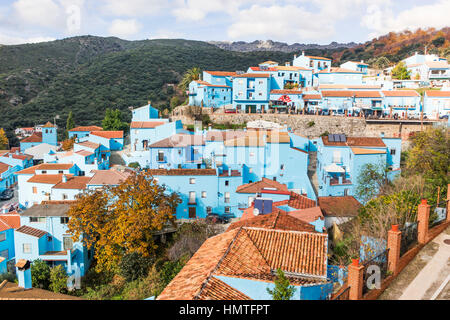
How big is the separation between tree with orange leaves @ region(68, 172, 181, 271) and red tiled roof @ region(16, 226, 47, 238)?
Answer: 2258mm

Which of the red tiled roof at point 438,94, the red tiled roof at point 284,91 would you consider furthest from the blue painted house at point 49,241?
the red tiled roof at point 438,94

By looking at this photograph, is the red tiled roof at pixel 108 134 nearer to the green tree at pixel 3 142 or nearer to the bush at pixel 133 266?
the bush at pixel 133 266

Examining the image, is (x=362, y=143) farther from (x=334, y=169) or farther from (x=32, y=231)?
(x=32, y=231)

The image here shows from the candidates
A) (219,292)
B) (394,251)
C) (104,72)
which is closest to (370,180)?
(394,251)

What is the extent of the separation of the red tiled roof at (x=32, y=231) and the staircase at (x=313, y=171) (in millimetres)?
21282

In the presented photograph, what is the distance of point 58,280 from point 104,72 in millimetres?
75389

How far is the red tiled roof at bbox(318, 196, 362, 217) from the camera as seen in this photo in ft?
79.2

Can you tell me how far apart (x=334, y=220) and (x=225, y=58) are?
87122mm

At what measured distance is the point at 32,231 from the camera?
82.7ft

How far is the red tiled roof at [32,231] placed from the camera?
24.8 metres

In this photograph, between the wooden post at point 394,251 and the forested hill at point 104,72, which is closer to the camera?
the wooden post at point 394,251

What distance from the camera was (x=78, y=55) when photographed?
11550cm

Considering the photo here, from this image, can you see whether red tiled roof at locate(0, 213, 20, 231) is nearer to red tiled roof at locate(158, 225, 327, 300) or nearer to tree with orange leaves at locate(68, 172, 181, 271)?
tree with orange leaves at locate(68, 172, 181, 271)
